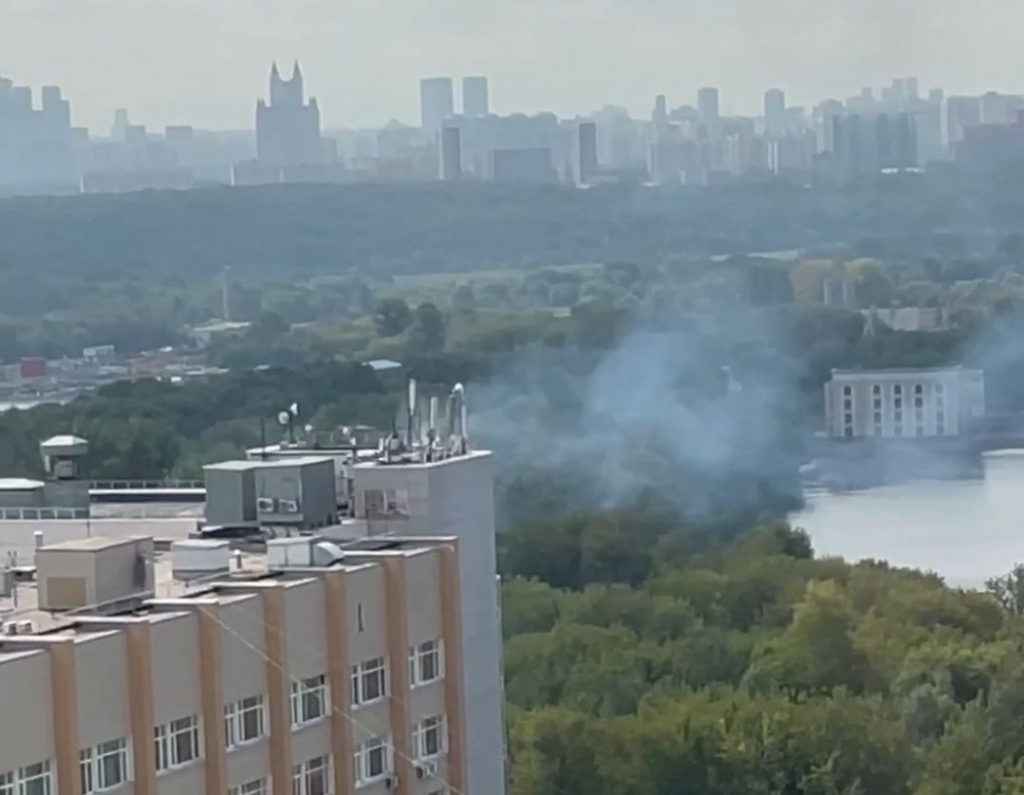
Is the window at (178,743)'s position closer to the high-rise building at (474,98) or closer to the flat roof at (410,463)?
the flat roof at (410,463)

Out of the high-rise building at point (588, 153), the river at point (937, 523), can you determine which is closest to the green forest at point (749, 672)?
the river at point (937, 523)

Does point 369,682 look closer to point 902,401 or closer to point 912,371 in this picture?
point 902,401

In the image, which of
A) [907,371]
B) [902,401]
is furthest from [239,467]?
[907,371]

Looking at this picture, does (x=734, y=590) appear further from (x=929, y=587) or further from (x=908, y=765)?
(x=908, y=765)

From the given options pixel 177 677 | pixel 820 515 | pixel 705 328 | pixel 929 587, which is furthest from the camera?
pixel 705 328

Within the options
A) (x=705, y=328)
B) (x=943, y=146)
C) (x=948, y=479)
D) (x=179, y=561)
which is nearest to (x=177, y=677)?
(x=179, y=561)
